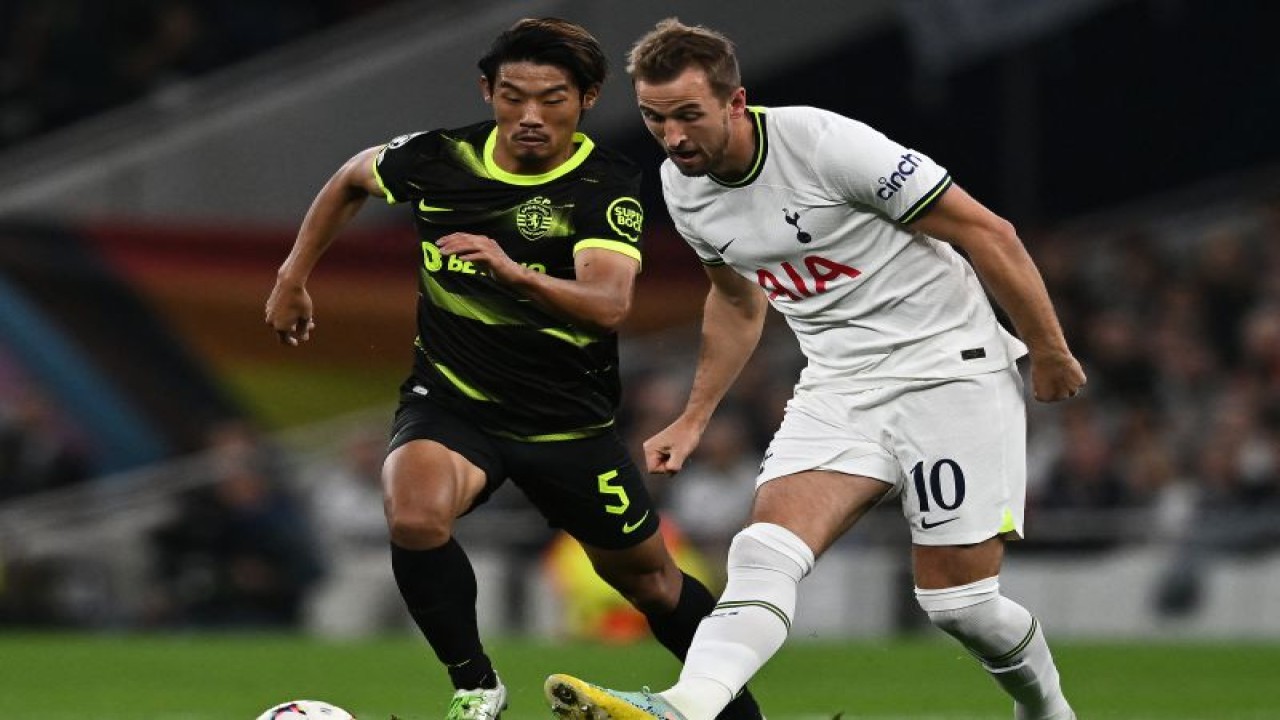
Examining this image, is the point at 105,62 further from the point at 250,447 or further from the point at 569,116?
the point at 569,116

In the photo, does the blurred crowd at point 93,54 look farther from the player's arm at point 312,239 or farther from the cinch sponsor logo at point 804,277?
the cinch sponsor logo at point 804,277

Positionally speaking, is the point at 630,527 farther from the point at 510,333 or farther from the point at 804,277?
the point at 804,277

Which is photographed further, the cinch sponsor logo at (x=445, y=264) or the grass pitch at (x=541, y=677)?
the grass pitch at (x=541, y=677)

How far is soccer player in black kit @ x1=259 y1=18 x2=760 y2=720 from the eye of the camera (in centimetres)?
673

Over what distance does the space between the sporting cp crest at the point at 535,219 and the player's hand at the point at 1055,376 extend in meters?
1.43

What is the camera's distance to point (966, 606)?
6.74 meters

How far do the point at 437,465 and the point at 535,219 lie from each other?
A: 76 centimetres

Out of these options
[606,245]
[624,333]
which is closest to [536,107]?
[606,245]

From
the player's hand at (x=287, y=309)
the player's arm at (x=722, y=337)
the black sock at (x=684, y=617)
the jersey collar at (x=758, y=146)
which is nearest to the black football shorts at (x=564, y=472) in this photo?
the player's arm at (x=722, y=337)

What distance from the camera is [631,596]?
24.1 ft

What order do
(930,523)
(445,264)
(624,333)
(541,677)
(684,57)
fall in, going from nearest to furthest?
(684,57) → (930,523) → (445,264) → (541,677) → (624,333)

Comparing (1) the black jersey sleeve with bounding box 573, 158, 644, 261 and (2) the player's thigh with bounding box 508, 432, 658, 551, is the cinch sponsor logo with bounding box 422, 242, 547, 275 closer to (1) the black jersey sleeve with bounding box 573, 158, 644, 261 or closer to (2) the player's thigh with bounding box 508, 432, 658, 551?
(1) the black jersey sleeve with bounding box 573, 158, 644, 261

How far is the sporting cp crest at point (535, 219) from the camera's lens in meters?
6.86

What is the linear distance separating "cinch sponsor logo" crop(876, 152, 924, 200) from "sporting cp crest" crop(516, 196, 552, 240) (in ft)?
3.21
